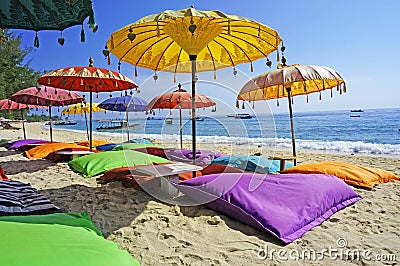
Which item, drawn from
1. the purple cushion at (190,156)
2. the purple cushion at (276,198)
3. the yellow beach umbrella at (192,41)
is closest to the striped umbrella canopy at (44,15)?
the yellow beach umbrella at (192,41)

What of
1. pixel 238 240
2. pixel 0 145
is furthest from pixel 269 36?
pixel 0 145

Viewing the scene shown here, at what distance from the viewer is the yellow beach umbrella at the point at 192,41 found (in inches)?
116

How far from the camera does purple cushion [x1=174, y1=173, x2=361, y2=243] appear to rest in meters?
2.62

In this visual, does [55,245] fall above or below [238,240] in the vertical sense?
above

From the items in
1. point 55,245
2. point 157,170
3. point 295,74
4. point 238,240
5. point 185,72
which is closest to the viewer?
point 55,245

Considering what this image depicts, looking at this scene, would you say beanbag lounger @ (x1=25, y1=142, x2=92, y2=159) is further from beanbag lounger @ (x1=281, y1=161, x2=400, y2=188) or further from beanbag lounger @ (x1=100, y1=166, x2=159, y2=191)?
beanbag lounger @ (x1=281, y1=161, x2=400, y2=188)

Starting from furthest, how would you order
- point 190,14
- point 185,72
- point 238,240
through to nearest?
point 185,72, point 190,14, point 238,240

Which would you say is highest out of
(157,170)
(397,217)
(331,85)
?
(331,85)

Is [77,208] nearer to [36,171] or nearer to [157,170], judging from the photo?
[157,170]

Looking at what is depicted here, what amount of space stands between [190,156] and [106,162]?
6.95ft

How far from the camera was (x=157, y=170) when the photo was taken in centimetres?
363

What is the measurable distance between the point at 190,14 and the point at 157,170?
6.48 feet

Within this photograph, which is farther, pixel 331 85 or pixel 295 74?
pixel 331 85

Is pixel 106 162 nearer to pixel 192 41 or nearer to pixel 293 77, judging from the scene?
pixel 192 41
